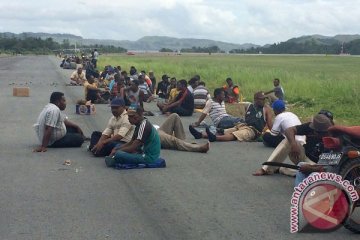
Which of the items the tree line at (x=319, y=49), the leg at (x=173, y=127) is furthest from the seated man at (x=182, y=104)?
the tree line at (x=319, y=49)

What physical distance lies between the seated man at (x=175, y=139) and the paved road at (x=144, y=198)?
0.71 feet

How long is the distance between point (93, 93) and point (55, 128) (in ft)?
37.5

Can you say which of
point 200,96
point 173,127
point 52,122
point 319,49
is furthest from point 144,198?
point 319,49

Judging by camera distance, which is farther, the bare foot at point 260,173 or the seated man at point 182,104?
the seated man at point 182,104

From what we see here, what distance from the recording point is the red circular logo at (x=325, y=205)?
21.5 ft

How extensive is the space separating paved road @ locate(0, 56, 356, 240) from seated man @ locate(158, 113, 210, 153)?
0.22 metres

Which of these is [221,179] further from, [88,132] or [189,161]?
[88,132]

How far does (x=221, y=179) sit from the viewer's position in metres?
9.85

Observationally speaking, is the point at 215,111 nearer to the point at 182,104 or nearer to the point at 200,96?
the point at 182,104

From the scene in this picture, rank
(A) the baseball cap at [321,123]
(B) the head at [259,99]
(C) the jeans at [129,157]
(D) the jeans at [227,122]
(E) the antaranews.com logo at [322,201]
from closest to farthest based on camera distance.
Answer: (E) the antaranews.com logo at [322,201], (A) the baseball cap at [321,123], (C) the jeans at [129,157], (B) the head at [259,99], (D) the jeans at [227,122]

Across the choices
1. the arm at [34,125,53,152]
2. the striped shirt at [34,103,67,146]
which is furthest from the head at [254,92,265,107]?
the arm at [34,125,53,152]

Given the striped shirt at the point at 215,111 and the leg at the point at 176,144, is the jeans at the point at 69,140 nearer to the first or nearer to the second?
the leg at the point at 176,144

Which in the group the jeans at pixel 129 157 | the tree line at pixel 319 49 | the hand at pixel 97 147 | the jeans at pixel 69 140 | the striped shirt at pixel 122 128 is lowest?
the tree line at pixel 319 49

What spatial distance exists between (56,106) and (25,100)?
1363 cm
